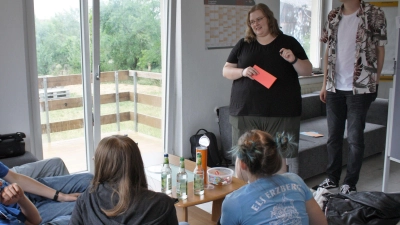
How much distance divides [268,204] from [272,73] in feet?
4.56

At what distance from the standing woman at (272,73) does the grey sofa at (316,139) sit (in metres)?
0.84

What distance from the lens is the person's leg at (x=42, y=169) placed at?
9.18ft

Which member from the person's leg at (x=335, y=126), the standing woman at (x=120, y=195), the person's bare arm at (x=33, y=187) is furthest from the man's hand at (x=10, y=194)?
the person's leg at (x=335, y=126)

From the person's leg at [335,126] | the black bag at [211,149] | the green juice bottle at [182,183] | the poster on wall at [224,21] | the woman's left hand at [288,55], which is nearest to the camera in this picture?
the green juice bottle at [182,183]

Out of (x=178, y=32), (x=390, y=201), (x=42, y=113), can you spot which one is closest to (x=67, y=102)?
(x=42, y=113)

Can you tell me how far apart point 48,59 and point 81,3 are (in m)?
0.55

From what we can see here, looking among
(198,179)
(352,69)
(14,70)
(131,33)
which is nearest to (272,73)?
(352,69)

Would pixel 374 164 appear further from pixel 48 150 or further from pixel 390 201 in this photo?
pixel 48 150

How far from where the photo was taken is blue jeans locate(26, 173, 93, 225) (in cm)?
243

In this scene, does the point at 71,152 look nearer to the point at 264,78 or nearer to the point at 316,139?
the point at 264,78

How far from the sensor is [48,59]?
355 cm

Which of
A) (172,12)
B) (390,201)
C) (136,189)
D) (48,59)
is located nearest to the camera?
(136,189)

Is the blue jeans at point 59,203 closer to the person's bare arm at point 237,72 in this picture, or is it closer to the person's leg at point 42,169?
→ the person's leg at point 42,169

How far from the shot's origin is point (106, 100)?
13.0ft
